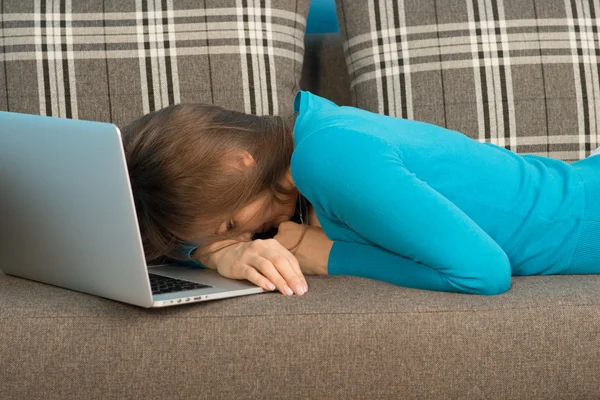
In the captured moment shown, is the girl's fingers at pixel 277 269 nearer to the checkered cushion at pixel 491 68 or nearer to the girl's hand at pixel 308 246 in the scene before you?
the girl's hand at pixel 308 246

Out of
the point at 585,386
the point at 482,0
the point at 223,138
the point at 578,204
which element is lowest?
the point at 585,386

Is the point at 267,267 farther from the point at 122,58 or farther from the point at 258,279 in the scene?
the point at 122,58

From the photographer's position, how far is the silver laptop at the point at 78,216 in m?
1.01

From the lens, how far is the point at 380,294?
118cm

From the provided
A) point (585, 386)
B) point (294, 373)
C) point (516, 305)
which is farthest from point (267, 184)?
point (585, 386)

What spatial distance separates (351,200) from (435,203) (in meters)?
0.12

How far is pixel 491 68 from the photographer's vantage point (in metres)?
1.87

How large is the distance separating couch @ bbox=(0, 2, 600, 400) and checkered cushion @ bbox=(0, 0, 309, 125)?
83 cm

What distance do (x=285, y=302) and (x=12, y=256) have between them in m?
0.50

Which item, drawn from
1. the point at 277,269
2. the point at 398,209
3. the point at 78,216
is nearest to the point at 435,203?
the point at 398,209

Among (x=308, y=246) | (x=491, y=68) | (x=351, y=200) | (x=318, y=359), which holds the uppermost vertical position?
(x=491, y=68)

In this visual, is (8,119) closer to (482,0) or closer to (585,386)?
(585,386)

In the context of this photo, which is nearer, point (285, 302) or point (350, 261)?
point (285, 302)

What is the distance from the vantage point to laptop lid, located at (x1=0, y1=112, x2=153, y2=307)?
100cm
